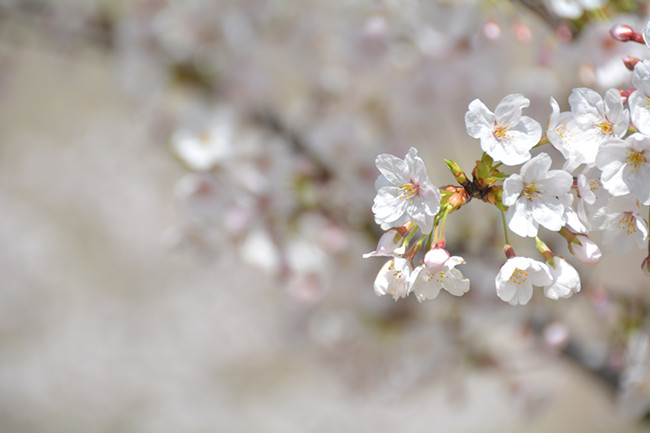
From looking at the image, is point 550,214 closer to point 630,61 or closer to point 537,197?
point 537,197

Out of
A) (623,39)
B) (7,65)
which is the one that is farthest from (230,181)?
(7,65)

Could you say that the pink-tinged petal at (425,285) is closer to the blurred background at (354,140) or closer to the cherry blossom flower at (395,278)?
the cherry blossom flower at (395,278)

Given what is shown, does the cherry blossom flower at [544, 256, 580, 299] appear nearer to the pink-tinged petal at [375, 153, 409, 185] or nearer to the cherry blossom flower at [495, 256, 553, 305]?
the cherry blossom flower at [495, 256, 553, 305]

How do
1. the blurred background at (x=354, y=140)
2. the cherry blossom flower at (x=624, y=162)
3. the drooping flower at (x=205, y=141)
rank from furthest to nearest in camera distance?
the drooping flower at (x=205, y=141), the blurred background at (x=354, y=140), the cherry blossom flower at (x=624, y=162)

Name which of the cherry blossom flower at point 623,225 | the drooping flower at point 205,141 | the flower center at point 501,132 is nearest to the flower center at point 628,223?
the cherry blossom flower at point 623,225

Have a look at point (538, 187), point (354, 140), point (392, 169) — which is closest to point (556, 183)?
point (538, 187)

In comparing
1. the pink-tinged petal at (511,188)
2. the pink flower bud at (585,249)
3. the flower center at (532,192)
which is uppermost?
the pink-tinged petal at (511,188)
